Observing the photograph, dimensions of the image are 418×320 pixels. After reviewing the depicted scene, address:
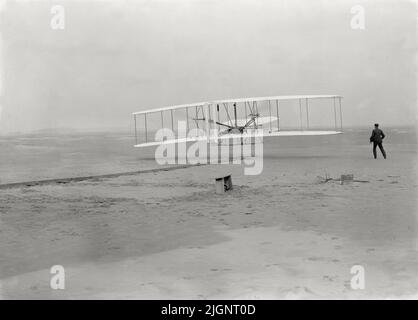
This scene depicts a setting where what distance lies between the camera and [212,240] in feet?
24.9

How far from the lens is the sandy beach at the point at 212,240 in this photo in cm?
545

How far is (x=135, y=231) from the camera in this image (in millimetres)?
→ 8359

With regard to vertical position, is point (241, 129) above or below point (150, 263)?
above

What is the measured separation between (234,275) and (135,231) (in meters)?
2.99

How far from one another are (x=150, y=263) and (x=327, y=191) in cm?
692

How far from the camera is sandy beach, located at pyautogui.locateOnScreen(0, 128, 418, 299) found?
17.9 ft
